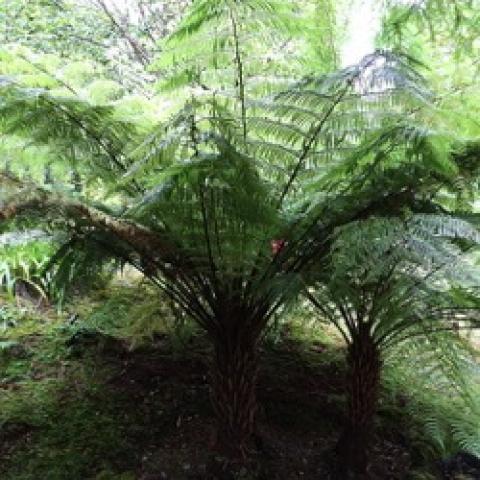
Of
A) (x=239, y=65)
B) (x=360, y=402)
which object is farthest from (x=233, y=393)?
(x=239, y=65)

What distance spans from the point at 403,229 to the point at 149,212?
2.39 ft

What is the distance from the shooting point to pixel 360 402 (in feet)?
6.95

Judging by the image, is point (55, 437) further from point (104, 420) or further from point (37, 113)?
point (37, 113)

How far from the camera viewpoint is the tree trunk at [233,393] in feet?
6.55

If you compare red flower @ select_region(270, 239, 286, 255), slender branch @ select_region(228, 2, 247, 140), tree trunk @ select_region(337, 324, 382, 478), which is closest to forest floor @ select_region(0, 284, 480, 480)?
tree trunk @ select_region(337, 324, 382, 478)

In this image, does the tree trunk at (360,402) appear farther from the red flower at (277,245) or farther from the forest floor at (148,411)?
the red flower at (277,245)

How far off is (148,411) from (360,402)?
0.80 metres

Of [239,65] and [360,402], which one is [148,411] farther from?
[239,65]

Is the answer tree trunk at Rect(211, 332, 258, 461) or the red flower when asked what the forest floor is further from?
the red flower

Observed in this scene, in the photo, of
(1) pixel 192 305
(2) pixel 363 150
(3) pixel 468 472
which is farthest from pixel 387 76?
(3) pixel 468 472

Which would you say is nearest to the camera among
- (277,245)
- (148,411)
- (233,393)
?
(233,393)

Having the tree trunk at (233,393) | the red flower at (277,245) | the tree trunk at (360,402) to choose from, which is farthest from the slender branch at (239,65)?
the tree trunk at (360,402)

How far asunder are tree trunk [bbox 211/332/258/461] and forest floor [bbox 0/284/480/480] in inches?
3.7

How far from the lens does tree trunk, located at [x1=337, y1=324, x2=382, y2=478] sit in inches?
82.8
